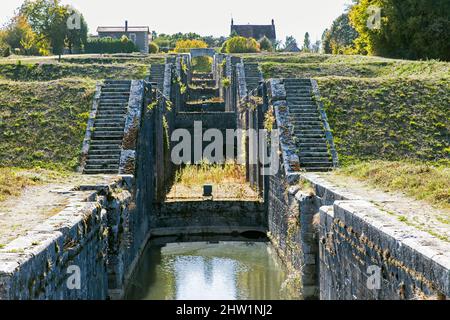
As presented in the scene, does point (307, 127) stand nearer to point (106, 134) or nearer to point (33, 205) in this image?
point (106, 134)

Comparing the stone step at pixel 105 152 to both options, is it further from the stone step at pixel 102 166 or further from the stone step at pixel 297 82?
the stone step at pixel 297 82

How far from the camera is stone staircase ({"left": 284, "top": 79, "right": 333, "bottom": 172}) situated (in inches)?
667

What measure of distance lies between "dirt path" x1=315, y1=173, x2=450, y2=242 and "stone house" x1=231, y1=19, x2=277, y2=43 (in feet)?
248

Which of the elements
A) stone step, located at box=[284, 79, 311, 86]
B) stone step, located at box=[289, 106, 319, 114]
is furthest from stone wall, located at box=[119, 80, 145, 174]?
stone step, located at box=[284, 79, 311, 86]

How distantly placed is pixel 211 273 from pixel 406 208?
6.99 meters

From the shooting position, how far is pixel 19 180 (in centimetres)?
1329

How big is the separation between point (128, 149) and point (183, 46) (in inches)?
1938

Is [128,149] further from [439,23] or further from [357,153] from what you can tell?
[439,23]

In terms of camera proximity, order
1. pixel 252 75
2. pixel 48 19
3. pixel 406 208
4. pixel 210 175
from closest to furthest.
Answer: pixel 406 208 < pixel 210 175 < pixel 252 75 < pixel 48 19

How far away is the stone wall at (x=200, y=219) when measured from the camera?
64.5ft

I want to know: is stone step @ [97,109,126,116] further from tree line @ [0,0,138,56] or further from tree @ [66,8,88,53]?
tree @ [66,8,88,53]

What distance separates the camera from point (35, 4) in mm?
41000

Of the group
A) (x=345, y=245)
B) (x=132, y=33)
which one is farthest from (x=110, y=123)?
(x=132, y=33)
